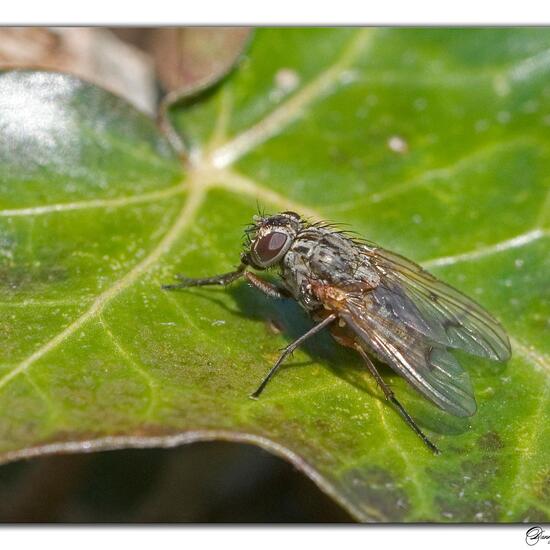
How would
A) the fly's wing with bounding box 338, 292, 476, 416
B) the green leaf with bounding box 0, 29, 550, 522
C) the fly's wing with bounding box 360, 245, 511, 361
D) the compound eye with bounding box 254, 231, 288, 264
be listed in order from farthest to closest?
the compound eye with bounding box 254, 231, 288, 264
the fly's wing with bounding box 360, 245, 511, 361
the fly's wing with bounding box 338, 292, 476, 416
the green leaf with bounding box 0, 29, 550, 522

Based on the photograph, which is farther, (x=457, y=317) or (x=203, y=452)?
(x=203, y=452)

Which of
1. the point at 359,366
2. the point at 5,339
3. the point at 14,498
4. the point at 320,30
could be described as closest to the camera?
the point at 5,339

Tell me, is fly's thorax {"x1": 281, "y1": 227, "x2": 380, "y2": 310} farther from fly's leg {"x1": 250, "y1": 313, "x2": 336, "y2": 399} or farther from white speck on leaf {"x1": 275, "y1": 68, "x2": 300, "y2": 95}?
white speck on leaf {"x1": 275, "y1": 68, "x2": 300, "y2": 95}

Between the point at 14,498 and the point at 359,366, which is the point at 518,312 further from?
the point at 14,498

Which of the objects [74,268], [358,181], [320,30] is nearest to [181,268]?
[74,268]

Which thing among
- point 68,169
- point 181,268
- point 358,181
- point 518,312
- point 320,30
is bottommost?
point 518,312

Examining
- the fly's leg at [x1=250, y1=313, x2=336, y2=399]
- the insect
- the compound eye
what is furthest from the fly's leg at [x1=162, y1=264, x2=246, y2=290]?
the fly's leg at [x1=250, y1=313, x2=336, y2=399]

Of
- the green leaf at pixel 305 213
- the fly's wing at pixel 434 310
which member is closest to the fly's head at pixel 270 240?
the green leaf at pixel 305 213

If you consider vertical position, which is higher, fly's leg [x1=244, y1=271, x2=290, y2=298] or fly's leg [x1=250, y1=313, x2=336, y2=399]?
fly's leg [x1=244, y1=271, x2=290, y2=298]
